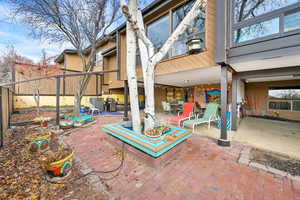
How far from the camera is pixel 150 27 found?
5.88 metres

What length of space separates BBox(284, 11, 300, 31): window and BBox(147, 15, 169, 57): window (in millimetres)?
3629

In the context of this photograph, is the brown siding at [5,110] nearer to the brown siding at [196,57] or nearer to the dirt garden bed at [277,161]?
the brown siding at [196,57]

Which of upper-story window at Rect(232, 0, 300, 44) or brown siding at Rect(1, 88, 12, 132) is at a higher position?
upper-story window at Rect(232, 0, 300, 44)

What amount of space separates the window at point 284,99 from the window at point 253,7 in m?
6.17

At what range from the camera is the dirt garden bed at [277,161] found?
2242mm

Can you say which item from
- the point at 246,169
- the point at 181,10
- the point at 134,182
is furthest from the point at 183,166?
the point at 181,10

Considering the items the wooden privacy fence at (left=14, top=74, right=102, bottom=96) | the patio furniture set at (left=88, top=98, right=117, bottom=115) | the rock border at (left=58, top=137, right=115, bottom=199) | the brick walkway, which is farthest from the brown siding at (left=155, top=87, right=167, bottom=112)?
the rock border at (left=58, top=137, right=115, bottom=199)

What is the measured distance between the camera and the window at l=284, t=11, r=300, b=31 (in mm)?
2684

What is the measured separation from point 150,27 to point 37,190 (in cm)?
679

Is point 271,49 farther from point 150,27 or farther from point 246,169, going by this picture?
point 150,27

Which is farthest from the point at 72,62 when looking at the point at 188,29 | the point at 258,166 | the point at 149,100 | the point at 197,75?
the point at 258,166

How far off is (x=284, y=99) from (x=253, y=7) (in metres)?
6.47

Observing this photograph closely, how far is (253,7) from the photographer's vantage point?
3.46m

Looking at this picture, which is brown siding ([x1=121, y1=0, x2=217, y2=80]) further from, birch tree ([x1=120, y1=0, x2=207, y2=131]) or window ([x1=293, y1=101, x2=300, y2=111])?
window ([x1=293, y1=101, x2=300, y2=111])
